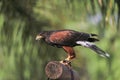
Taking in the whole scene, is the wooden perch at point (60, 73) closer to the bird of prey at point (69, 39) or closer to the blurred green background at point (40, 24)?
the bird of prey at point (69, 39)

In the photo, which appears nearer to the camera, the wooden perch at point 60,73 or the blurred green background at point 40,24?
the wooden perch at point 60,73

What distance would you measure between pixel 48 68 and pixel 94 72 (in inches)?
129

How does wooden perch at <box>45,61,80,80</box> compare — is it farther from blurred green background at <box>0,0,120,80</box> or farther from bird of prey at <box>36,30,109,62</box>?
blurred green background at <box>0,0,120,80</box>

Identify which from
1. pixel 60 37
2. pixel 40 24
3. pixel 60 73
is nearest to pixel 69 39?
pixel 60 37

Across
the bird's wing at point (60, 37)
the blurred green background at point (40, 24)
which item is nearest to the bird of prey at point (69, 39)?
the bird's wing at point (60, 37)

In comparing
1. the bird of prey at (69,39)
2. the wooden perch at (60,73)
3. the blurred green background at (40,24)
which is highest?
the bird of prey at (69,39)

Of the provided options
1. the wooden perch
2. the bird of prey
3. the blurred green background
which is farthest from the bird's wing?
the blurred green background

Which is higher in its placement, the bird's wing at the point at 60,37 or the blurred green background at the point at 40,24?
the bird's wing at the point at 60,37

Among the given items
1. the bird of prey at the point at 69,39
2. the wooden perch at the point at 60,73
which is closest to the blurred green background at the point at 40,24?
the bird of prey at the point at 69,39

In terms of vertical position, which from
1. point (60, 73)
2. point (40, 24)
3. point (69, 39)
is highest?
point (69, 39)

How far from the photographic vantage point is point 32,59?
4.97m

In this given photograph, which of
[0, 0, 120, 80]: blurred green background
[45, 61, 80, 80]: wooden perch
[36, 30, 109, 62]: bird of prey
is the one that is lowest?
[0, 0, 120, 80]: blurred green background

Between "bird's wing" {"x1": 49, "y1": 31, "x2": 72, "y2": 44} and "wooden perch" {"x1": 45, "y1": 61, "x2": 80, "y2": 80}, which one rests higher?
"bird's wing" {"x1": 49, "y1": 31, "x2": 72, "y2": 44}

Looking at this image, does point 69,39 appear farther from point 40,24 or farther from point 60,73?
point 40,24
